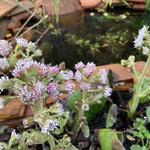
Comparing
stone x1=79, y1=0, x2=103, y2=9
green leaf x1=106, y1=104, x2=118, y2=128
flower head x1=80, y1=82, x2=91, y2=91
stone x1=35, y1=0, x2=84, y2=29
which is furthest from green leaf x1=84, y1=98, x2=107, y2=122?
stone x1=79, y1=0, x2=103, y2=9

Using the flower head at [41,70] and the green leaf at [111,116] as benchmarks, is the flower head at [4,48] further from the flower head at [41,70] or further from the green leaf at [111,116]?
the green leaf at [111,116]

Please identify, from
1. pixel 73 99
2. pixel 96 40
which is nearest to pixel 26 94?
pixel 73 99

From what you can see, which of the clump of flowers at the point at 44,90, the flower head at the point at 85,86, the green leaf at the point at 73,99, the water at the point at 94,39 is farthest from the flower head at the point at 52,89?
the water at the point at 94,39

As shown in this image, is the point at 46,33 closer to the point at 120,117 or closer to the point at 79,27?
the point at 79,27

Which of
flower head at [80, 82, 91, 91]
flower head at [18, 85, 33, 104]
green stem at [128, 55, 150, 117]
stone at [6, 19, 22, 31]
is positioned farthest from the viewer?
stone at [6, 19, 22, 31]

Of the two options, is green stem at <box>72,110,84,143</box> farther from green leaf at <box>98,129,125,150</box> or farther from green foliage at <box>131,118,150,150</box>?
green foliage at <box>131,118,150,150</box>
